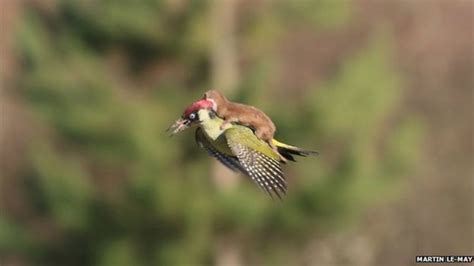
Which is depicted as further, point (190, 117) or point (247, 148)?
point (247, 148)

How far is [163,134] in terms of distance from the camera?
13.2 meters

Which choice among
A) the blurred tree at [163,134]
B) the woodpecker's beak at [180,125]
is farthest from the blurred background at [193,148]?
the woodpecker's beak at [180,125]

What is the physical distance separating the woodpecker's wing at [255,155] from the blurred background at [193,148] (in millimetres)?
8843

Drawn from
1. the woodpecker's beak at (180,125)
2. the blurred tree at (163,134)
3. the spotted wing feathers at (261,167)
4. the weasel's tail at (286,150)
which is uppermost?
the blurred tree at (163,134)

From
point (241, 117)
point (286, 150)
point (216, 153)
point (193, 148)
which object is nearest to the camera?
point (241, 117)

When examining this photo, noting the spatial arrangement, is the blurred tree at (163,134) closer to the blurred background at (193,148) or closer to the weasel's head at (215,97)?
the blurred background at (193,148)

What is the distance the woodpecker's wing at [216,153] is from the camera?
146 inches

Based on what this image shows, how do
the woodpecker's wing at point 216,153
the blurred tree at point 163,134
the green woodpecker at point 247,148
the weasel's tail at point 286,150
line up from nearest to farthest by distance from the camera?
the green woodpecker at point 247,148 < the weasel's tail at point 286,150 < the woodpecker's wing at point 216,153 < the blurred tree at point 163,134

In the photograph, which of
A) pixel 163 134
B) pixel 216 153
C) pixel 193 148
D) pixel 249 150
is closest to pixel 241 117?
pixel 249 150

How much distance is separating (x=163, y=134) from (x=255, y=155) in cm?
976

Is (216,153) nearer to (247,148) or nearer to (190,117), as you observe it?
(247,148)

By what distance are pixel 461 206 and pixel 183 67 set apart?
4.20 m

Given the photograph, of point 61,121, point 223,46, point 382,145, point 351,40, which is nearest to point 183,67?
point 223,46

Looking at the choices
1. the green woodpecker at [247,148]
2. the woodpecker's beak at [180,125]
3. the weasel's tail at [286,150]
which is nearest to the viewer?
the woodpecker's beak at [180,125]
